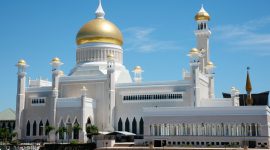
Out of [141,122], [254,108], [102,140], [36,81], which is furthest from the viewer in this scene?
[36,81]

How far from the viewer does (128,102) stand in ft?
200

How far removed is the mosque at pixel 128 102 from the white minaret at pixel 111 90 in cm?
14

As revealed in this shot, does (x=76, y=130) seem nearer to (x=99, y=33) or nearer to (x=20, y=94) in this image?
(x=20, y=94)

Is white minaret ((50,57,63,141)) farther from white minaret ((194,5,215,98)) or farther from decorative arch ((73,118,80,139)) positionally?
white minaret ((194,5,215,98))

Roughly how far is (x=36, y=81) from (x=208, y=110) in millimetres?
30573

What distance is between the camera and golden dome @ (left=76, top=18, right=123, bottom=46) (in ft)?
220

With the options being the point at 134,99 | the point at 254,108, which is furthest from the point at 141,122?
the point at 254,108

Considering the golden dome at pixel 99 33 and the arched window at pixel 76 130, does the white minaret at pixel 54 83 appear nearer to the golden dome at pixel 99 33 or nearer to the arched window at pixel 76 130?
the arched window at pixel 76 130

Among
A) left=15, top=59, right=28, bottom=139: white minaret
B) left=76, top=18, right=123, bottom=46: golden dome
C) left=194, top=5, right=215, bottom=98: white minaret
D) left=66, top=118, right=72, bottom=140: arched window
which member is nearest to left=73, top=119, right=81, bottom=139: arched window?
left=66, top=118, right=72, bottom=140: arched window

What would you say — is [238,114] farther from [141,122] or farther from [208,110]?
[141,122]

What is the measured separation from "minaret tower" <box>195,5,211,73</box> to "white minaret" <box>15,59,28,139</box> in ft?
90.1

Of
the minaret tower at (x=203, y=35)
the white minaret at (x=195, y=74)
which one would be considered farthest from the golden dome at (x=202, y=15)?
the white minaret at (x=195, y=74)

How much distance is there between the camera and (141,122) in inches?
2366

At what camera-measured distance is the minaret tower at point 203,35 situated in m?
67.1
